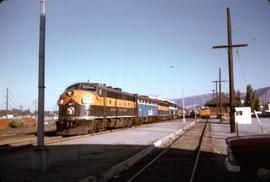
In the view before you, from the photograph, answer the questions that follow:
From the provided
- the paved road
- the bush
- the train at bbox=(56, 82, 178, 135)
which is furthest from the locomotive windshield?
→ the bush

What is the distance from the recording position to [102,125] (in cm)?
3108

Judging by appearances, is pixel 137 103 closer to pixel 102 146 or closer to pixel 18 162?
pixel 102 146

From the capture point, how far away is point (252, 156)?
8.89m

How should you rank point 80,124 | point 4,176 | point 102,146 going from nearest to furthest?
point 4,176, point 102,146, point 80,124

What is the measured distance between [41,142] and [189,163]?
538cm

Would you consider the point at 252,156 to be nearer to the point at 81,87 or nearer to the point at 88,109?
the point at 88,109

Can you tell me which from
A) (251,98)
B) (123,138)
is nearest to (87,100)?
(123,138)

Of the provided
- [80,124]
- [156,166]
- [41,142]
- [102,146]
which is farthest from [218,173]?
[80,124]

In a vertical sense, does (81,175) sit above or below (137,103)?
below

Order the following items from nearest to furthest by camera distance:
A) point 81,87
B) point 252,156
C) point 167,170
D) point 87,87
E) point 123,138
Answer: point 252,156
point 167,170
point 123,138
point 81,87
point 87,87

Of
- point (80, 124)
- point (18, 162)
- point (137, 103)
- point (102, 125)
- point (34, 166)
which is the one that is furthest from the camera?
point (137, 103)

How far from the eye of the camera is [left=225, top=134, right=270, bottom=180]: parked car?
873cm

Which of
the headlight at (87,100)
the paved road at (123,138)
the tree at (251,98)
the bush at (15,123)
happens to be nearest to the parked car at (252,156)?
the paved road at (123,138)

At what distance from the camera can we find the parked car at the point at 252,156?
8.73 metres
